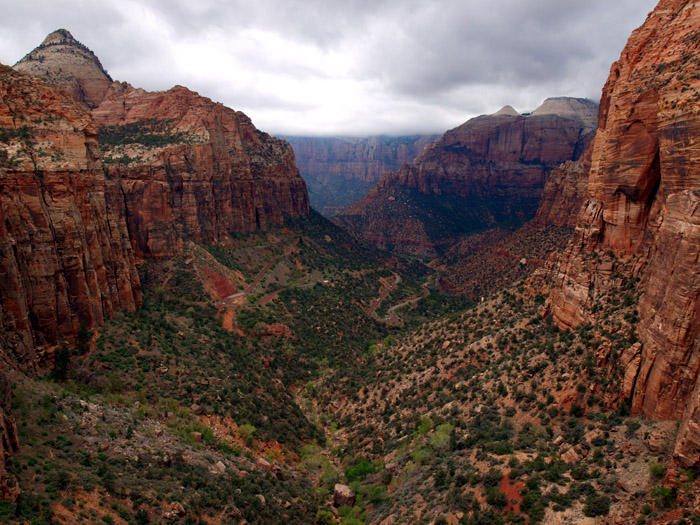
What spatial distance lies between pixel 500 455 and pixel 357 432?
859 inches

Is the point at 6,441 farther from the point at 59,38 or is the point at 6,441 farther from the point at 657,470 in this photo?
the point at 59,38

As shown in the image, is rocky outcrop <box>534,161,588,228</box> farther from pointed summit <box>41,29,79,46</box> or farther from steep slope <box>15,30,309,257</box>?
pointed summit <box>41,29,79,46</box>

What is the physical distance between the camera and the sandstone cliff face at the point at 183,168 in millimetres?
72375

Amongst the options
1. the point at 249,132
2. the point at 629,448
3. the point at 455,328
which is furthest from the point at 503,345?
the point at 249,132

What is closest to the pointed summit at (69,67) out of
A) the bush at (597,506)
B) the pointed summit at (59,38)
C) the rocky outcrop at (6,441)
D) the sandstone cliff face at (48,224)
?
the pointed summit at (59,38)

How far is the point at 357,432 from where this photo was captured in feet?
158

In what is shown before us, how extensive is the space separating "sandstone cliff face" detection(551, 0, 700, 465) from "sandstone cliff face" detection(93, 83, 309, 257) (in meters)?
65.3

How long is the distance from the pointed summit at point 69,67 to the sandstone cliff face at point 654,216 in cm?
10384

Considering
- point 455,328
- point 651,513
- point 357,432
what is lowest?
point 357,432

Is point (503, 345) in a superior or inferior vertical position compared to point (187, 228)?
inferior

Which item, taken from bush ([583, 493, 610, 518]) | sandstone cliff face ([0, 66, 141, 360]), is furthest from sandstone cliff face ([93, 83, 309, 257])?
bush ([583, 493, 610, 518])

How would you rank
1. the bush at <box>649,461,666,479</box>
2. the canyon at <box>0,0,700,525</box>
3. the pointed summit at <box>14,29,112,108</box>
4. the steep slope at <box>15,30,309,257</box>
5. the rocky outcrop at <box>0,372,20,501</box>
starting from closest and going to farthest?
the rocky outcrop at <box>0,372,20,501</box> → the bush at <box>649,461,666,479</box> → the canyon at <box>0,0,700,525</box> → the steep slope at <box>15,30,309,257</box> → the pointed summit at <box>14,29,112,108</box>

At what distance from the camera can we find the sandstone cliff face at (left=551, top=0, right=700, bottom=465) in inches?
898

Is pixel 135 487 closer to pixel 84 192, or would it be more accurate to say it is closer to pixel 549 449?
pixel 549 449
